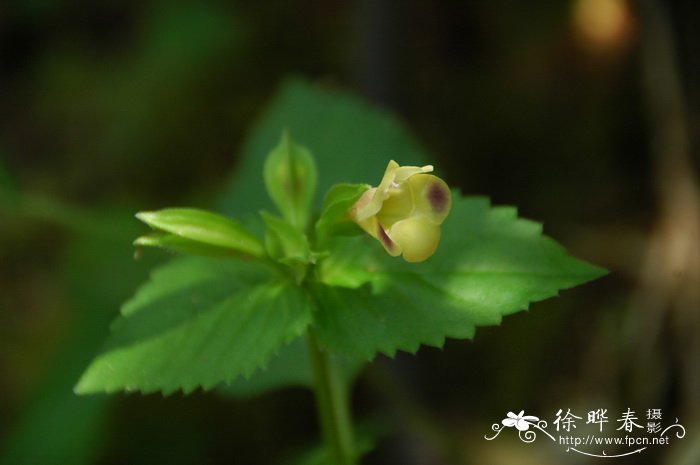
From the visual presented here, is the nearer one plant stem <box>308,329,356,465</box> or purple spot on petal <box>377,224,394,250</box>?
purple spot on petal <box>377,224,394,250</box>

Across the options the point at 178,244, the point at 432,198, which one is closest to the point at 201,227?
the point at 178,244

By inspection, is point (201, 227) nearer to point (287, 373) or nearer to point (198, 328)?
point (198, 328)

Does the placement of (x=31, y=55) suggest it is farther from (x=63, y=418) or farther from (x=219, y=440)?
(x=219, y=440)

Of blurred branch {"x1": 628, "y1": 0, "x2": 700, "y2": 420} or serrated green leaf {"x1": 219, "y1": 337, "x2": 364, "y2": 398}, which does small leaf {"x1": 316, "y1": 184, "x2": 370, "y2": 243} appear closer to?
serrated green leaf {"x1": 219, "y1": 337, "x2": 364, "y2": 398}

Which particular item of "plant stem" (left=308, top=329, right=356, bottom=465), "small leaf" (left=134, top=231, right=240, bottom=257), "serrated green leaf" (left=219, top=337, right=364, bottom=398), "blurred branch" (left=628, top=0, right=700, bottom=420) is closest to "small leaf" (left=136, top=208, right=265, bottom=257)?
"small leaf" (left=134, top=231, right=240, bottom=257)

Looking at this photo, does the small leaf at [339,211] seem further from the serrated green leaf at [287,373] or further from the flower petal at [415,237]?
the serrated green leaf at [287,373]

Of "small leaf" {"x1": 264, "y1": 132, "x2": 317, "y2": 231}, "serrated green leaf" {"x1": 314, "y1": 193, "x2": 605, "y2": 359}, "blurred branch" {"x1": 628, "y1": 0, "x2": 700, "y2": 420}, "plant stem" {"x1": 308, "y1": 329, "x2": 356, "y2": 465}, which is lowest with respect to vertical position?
"plant stem" {"x1": 308, "y1": 329, "x2": 356, "y2": 465}
